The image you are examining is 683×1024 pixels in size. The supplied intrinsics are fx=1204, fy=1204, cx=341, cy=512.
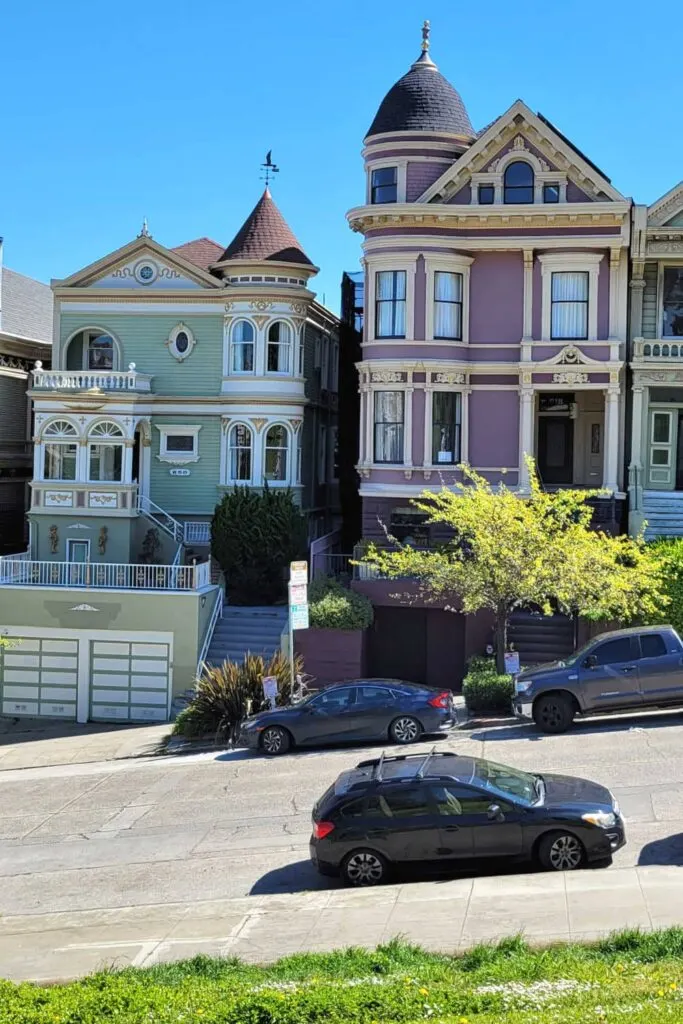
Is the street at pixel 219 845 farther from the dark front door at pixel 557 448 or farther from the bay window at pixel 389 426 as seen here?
the dark front door at pixel 557 448

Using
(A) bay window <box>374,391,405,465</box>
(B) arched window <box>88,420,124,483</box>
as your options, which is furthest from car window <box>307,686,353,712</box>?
(B) arched window <box>88,420,124,483</box>

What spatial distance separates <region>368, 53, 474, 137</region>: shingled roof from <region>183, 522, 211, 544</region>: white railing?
1133cm

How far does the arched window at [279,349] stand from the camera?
1313 inches

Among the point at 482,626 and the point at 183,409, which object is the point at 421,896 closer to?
the point at 482,626

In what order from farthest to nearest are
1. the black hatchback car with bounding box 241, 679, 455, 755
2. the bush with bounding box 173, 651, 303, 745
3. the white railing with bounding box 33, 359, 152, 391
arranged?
1. the white railing with bounding box 33, 359, 152, 391
2. the bush with bounding box 173, 651, 303, 745
3. the black hatchback car with bounding box 241, 679, 455, 755

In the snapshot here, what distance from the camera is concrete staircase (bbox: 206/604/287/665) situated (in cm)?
2880

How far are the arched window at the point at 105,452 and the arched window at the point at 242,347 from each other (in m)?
3.74

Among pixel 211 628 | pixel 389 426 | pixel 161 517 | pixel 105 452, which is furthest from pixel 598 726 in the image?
pixel 105 452

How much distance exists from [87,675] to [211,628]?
3.15m

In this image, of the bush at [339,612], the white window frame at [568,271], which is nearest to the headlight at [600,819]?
the bush at [339,612]

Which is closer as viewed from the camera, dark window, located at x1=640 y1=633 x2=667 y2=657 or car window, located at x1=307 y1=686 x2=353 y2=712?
dark window, located at x1=640 y1=633 x2=667 y2=657

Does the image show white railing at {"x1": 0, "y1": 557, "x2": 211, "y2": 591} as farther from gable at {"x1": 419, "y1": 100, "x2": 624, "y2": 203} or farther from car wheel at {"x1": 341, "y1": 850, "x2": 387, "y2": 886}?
car wheel at {"x1": 341, "y1": 850, "x2": 387, "y2": 886}

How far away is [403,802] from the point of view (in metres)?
14.1

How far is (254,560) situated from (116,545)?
13.0 ft
